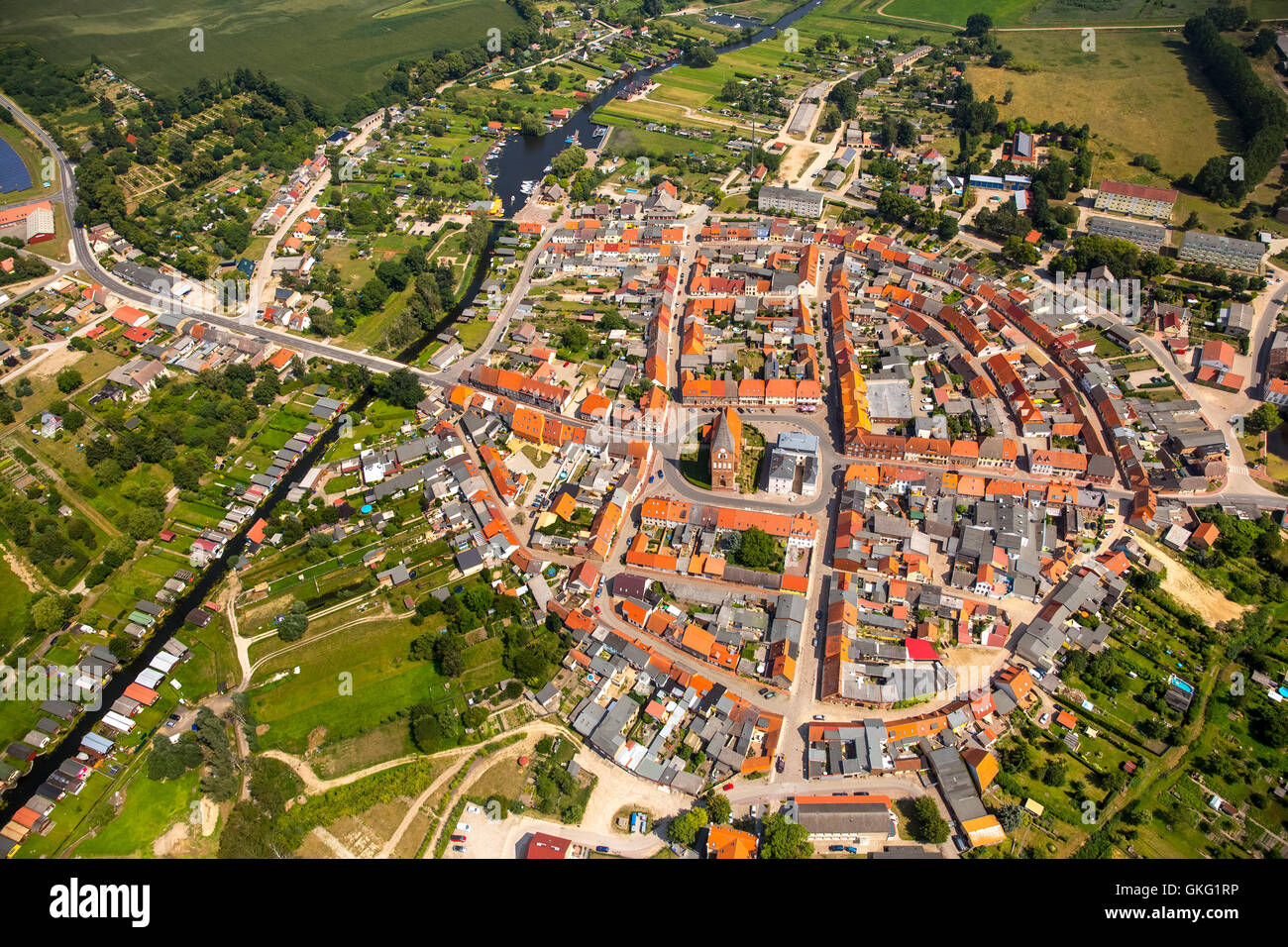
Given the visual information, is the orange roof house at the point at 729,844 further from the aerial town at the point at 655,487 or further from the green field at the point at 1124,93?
the green field at the point at 1124,93

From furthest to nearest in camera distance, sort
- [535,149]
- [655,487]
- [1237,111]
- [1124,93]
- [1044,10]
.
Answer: [1044,10] → [1124,93] → [535,149] → [1237,111] → [655,487]

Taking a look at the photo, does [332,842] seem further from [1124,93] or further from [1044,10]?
[1044,10]

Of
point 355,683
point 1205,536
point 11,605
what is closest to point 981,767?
point 1205,536

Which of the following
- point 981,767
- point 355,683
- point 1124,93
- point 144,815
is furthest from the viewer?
point 1124,93

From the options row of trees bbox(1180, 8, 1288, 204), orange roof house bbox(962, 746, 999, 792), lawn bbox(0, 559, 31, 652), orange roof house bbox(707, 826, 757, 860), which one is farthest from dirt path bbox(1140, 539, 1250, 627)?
lawn bbox(0, 559, 31, 652)

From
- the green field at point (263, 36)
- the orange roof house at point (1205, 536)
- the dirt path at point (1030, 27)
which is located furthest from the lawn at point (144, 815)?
the dirt path at point (1030, 27)

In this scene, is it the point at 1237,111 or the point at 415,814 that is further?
the point at 1237,111

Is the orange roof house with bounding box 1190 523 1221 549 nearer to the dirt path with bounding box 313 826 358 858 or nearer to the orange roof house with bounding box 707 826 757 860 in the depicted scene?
the orange roof house with bounding box 707 826 757 860
